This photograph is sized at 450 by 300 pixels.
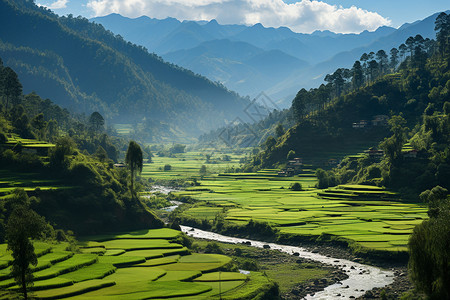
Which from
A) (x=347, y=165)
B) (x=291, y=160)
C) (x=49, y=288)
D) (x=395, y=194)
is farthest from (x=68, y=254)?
(x=291, y=160)

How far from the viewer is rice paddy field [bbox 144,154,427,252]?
86.9 m

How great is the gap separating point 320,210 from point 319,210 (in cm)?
25

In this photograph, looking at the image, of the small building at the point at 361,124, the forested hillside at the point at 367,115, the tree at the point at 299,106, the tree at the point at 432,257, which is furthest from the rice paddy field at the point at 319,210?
the tree at the point at 299,106

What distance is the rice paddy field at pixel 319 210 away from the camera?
285ft

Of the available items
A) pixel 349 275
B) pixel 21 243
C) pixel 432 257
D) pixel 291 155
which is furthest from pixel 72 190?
pixel 291 155

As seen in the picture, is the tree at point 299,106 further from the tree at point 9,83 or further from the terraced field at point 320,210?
the tree at point 9,83

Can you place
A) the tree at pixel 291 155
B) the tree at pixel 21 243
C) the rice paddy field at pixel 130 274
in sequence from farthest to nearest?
the tree at pixel 291 155, the rice paddy field at pixel 130 274, the tree at pixel 21 243

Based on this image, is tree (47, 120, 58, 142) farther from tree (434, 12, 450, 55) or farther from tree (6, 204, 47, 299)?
tree (434, 12, 450, 55)

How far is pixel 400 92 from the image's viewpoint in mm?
174125

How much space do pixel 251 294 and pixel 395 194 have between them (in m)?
66.4

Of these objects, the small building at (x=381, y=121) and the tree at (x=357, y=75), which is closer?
the small building at (x=381, y=121)

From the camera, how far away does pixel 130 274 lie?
60.5 meters

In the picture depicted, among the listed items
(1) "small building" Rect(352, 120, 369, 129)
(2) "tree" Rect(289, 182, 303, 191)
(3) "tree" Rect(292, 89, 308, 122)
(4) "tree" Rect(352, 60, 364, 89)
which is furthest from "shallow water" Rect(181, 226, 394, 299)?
(4) "tree" Rect(352, 60, 364, 89)

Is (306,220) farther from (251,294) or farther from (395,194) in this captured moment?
(251,294)
